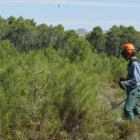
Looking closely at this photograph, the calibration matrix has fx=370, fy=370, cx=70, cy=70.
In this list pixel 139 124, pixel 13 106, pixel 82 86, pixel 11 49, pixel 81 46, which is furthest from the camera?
pixel 11 49

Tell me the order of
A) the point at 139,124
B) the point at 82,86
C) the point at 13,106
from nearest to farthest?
the point at 13,106 → the point at 82,86 → the point at 139,124

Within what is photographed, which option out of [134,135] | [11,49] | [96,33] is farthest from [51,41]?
[134,135]

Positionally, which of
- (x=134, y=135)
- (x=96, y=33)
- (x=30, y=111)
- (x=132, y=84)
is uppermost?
(x=96, y=33)

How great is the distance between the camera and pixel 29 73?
577 centimetres

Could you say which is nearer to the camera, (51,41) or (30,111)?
(30,111)

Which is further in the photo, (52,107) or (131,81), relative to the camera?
(131,81)

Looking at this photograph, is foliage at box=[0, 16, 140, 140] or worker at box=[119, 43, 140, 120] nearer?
foliage at box=[0, 16, 140, 140]

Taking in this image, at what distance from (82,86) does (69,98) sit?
11.8 inches

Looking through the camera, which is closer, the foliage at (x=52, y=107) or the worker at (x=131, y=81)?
the foliage at (x=52, y=107)

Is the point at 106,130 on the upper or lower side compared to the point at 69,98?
lower

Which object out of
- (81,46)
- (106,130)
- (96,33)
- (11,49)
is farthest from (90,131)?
(96,33)

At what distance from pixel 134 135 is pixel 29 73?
7.49 feet

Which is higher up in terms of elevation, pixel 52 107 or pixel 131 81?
pixel 131 81

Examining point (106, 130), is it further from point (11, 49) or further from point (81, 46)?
point (11, 49)
